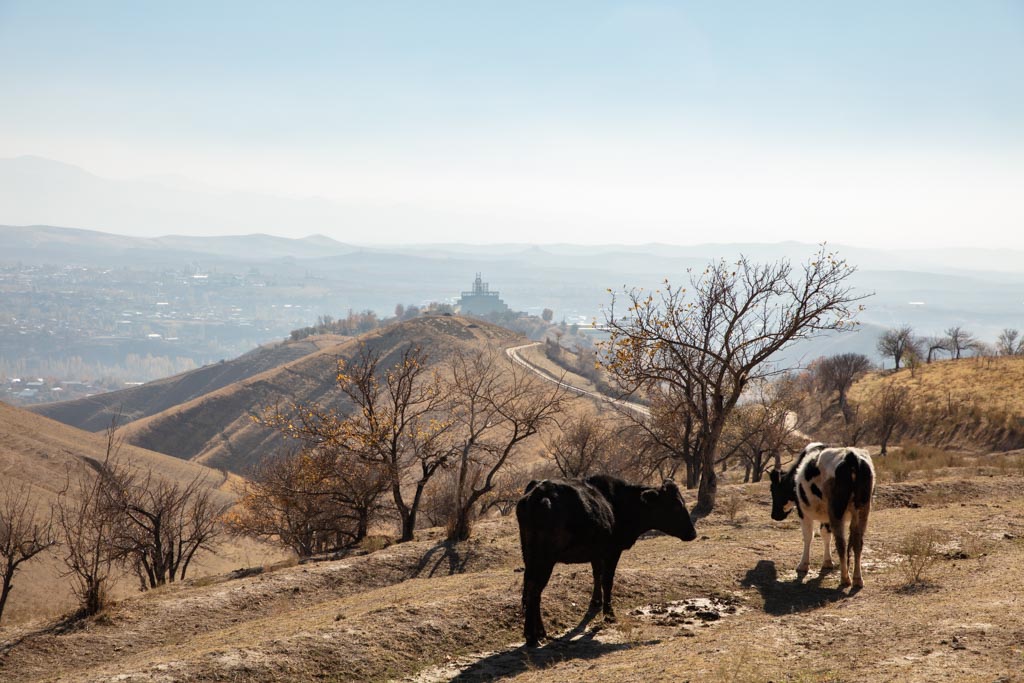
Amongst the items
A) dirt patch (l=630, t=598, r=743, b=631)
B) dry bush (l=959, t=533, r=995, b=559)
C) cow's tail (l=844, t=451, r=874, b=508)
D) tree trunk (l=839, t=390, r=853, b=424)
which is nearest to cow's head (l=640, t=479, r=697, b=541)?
dirt patch (l=630, t=598, r=743, b=631)

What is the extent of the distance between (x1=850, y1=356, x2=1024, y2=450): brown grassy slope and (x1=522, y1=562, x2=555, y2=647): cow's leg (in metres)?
42.7

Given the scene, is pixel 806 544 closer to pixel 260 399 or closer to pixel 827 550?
pixel 827 550

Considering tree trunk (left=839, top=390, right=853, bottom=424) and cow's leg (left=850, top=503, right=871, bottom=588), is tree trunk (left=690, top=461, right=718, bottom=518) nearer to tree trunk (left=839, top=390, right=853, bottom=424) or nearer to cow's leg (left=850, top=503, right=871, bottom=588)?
cow's leg (left=850, top=503, right=871, bottom=588)

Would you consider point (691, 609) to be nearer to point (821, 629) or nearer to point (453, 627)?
point (821, 629)

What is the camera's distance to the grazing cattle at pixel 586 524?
11.0 meters

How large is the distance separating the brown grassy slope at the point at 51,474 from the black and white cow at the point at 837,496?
2878 cm

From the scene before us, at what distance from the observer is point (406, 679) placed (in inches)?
408

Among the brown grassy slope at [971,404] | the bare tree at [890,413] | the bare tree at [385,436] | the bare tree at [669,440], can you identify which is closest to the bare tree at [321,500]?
the bare tree at [385,436]

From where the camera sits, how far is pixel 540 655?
35.4ft

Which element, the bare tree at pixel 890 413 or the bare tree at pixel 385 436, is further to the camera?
the bare tree at pixel 890 413

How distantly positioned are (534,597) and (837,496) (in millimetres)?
6443

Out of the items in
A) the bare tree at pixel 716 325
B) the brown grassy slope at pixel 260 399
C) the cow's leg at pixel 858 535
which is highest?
the bare tree at pixel 716 325

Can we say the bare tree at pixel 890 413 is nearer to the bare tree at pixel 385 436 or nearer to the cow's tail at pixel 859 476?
the bare tree at pixel 385 436

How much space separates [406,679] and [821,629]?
6218 mm
